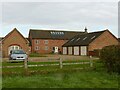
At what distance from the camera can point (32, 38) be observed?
7462 centimetres

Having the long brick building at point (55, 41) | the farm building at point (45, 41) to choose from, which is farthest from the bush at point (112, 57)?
the farm building at point (45, 41)

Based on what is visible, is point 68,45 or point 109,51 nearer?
point 109,51

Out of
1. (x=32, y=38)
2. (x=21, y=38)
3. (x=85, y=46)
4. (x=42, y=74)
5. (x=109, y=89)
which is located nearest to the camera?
(x=109, y=89)

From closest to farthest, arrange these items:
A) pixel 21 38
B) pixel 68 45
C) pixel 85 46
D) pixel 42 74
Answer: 1. pixel 42 74
2. pixel 21 38
3. pixel 85 46
4. pixel 68 45

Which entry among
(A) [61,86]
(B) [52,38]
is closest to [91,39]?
(B) [52,38]

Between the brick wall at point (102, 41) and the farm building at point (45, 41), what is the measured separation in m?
23.0

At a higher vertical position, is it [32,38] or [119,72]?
[32,38]

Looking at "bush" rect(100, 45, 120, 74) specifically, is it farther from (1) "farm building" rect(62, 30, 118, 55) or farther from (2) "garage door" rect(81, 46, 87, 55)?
(2) "garage door" rect(81, 46, 87, 55)

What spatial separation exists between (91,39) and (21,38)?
15292mm

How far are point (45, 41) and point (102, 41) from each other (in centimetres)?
2578

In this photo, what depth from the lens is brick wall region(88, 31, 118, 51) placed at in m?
53.3

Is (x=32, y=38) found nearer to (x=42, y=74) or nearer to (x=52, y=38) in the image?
(x=52, y=38)

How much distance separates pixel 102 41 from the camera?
179ft

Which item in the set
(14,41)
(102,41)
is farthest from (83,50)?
(14,41)
